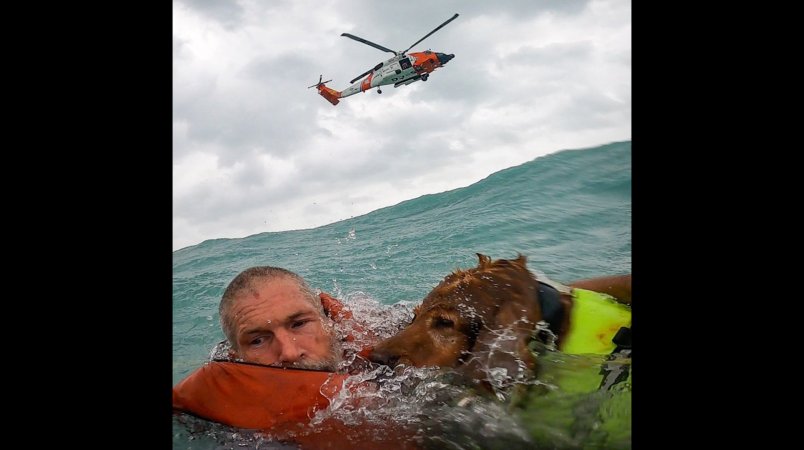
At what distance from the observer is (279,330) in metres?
2.58

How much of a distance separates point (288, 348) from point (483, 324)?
92 centimetres

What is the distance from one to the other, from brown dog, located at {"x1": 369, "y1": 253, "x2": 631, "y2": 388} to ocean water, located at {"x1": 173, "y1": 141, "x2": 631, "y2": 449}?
14 centimetres

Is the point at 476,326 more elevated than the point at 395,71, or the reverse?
the point at 395,71

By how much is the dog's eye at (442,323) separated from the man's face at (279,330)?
20.5 inches

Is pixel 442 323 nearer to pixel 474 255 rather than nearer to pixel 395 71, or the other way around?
pixel 474 255

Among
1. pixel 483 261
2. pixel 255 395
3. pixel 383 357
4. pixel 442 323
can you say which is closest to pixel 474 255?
pixel 483 261

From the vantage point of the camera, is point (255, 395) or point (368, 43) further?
point (368, 43)

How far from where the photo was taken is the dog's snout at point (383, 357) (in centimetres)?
257

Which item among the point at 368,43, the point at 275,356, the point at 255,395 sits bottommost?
the point at 255,395
